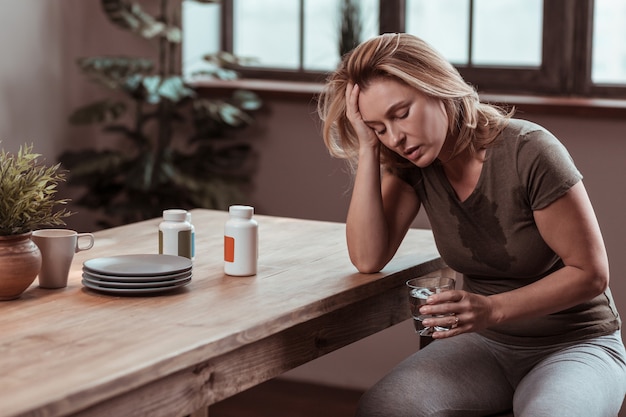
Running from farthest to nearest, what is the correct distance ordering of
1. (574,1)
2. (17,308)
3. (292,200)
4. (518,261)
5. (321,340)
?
(292,200)
(574,1)
(518,261)
(321,340)
(17,308)

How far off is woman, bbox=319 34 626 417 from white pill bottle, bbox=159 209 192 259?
1.19 ft

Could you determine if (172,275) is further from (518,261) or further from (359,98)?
(518,261)

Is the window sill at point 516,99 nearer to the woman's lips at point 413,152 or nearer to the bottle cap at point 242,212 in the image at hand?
the woman's lips at point 413,152

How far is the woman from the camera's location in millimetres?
1960

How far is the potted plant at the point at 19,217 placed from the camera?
178 centimetres

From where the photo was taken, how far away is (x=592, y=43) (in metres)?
3.60

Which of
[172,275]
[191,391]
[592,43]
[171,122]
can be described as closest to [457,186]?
[172,275]

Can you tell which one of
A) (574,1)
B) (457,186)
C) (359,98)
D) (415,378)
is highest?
(574,1)

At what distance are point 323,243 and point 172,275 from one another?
0.64 metres

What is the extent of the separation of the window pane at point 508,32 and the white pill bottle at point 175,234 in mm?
2039

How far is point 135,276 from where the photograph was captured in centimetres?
187

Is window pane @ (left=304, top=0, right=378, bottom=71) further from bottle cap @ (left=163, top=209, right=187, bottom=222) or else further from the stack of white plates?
the stack of white plates

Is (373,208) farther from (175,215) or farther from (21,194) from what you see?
(21,194)

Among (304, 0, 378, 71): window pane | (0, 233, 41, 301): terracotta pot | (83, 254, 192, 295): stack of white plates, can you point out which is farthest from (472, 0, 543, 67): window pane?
(0, 233, 41, 301): terracotta pot
